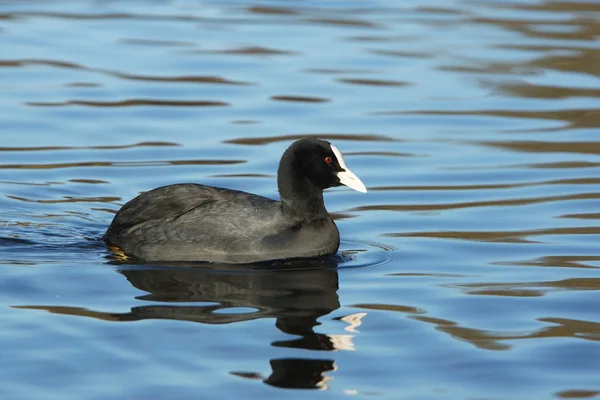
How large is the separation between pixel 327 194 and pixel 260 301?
3.65 meters

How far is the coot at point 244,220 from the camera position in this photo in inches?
353

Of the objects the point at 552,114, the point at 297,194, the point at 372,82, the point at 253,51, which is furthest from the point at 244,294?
the point at 253,51

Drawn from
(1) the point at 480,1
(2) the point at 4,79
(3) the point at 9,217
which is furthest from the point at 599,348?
(1) the point at 480,1

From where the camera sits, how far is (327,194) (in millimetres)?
11453

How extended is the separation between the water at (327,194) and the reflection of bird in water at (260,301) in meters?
0.02

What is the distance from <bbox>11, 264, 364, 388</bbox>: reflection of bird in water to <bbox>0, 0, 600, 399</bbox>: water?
2 cm

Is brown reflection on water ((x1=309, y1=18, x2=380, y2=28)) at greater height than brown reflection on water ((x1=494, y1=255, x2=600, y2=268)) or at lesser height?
greater

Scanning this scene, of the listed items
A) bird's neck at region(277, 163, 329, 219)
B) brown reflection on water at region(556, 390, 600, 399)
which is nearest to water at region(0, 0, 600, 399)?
brown reflection on water at region(556, 390, 600, 399)

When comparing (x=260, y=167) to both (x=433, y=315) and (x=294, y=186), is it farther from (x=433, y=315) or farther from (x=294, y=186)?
(x=433, y=315)

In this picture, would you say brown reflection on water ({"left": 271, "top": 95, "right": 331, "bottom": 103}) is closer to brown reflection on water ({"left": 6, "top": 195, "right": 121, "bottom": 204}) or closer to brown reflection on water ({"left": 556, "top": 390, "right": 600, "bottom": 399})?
brown reflection on water ({"left": 6, "top": 195, "right": 121, "bottom": 204})

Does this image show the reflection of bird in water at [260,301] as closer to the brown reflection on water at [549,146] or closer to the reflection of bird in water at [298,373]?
the reflection of bird in water at [298,373]

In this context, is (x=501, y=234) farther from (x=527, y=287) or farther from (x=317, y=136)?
(x=317, y=136)

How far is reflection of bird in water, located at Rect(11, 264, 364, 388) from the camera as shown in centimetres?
670

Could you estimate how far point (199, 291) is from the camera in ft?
26.5
